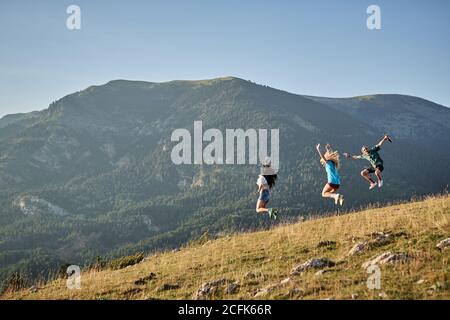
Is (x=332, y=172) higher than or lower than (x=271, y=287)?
higher

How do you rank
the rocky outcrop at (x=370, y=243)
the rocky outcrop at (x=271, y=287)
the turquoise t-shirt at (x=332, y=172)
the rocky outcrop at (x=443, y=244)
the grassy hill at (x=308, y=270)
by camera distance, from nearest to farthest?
the grassy hill at (x=308, y=270) → the rocky outcrop at (x=271, y=287) → the rocky outcrop at (x=443, y=244) → the rocky outcrop at (x=370, y=243) → the turquoise t-shirt at (x=332, y=172)

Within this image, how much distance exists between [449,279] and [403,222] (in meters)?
8.55

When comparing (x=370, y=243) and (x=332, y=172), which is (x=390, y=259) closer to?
(x=370, y=243)

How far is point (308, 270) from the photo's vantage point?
13734mm

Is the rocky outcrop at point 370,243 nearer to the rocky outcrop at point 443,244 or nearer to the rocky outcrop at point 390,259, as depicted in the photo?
the rocky outcrop at point 390,259

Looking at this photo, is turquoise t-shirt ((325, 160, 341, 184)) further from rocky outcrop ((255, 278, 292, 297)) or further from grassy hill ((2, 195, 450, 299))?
rocky outcrop ((255, 278, 292, 297))

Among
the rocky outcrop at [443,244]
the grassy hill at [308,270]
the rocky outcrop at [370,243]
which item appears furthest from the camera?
the rocky outcrop at [370,243]

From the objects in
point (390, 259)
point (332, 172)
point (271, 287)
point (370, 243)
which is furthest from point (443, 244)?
point (332, 172)

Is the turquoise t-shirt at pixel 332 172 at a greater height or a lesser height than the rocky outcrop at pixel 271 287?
greater

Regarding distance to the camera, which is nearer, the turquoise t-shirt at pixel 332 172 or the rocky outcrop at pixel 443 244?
the rocky outcrop at pixel 443 244

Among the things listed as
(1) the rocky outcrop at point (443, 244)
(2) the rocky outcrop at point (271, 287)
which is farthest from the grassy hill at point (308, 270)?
(1) the rocky outcrop at point (443, 244)

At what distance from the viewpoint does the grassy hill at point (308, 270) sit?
11226 mm
